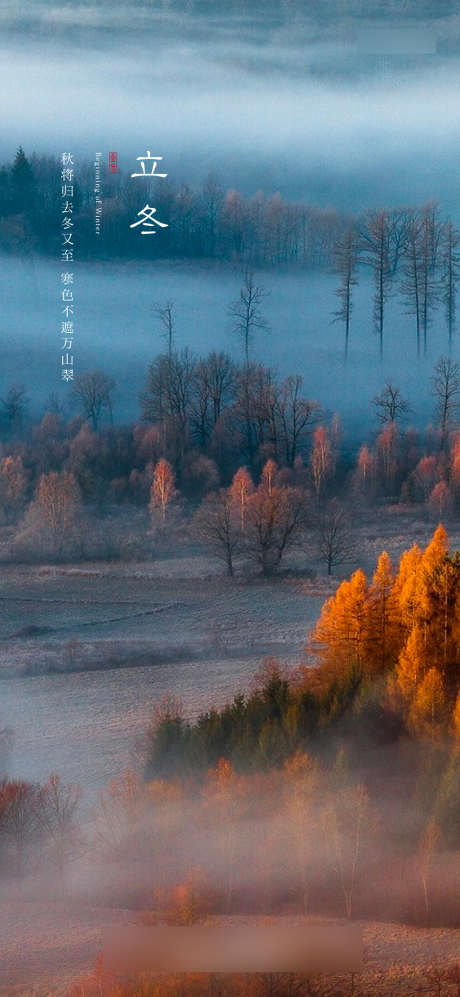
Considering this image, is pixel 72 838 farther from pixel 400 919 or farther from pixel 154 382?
pixel 154 382

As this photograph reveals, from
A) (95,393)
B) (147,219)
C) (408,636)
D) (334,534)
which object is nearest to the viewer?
(408,636)

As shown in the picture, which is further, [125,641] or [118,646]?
[125,641]

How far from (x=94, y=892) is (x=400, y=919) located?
1.05 meters

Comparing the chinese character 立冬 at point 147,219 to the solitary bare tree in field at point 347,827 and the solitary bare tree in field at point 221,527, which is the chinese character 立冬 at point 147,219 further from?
the solitary bare tree in field at point 347,827

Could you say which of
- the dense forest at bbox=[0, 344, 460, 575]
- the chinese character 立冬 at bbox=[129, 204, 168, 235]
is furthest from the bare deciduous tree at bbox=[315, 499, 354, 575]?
the chinese character 立冬 at bbox=[129, 204, 168, 235]

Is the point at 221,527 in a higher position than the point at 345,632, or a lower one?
higher

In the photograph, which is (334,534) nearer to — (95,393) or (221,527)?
(221,527)

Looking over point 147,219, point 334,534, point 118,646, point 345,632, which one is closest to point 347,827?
point 345,632

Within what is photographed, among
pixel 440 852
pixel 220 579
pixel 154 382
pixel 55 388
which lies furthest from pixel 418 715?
pixel 55 388

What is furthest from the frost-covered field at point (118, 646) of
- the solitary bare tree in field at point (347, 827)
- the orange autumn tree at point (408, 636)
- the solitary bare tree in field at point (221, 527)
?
the solitary bare tree in field at point (347, 827)

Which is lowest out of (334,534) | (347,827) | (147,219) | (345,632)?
(347,827)

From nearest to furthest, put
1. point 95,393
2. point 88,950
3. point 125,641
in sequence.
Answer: point 88,950
point 125,641
point 95,393

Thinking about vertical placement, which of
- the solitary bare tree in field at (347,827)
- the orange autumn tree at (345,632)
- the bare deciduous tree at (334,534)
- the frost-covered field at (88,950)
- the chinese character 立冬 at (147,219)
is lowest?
the frost-covered field at (88,950)

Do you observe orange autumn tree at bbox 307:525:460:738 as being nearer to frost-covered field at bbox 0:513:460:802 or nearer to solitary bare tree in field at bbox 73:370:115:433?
frost-covered field at bbox 0:513:460:802
